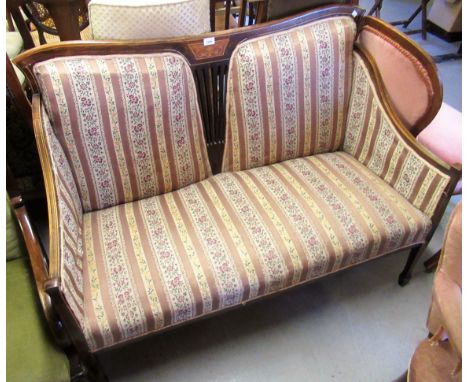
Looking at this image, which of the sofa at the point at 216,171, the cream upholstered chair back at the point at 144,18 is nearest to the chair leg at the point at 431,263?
the sofa at the point at 216,171

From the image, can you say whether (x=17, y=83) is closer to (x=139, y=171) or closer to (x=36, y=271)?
(x=139, y=171)

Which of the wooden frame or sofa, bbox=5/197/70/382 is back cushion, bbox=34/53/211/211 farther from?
the wooden frame

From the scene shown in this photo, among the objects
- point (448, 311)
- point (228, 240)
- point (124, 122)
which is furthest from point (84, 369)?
point (448, 311)

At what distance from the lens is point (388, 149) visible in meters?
1.26

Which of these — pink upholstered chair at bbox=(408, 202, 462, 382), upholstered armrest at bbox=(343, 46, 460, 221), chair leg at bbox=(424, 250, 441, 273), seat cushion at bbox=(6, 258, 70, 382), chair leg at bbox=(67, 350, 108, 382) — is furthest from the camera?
chair leg at bbox=(424, 250, 441, 273)

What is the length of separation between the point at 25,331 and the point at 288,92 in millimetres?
1019

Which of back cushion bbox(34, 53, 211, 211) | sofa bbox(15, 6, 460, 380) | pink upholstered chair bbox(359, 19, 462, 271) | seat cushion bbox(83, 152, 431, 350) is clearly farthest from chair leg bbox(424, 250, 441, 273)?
back cushion bbox(34, 53, 211, 211)

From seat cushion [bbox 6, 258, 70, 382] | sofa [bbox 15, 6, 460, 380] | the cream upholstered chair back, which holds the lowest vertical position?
seat cushion [bbox 6, 258, 70, 382]

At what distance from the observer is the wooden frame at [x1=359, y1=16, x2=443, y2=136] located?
45.2 inches

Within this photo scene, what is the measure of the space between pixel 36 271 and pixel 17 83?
524mm

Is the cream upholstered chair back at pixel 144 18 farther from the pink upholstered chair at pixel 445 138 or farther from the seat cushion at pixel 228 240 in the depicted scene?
the pink upholstered chair at pixel 445 138

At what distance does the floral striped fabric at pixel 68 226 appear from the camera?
0.86m

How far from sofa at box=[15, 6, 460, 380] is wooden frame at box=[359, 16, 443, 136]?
1cm

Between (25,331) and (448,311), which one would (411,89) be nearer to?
(448,311)
